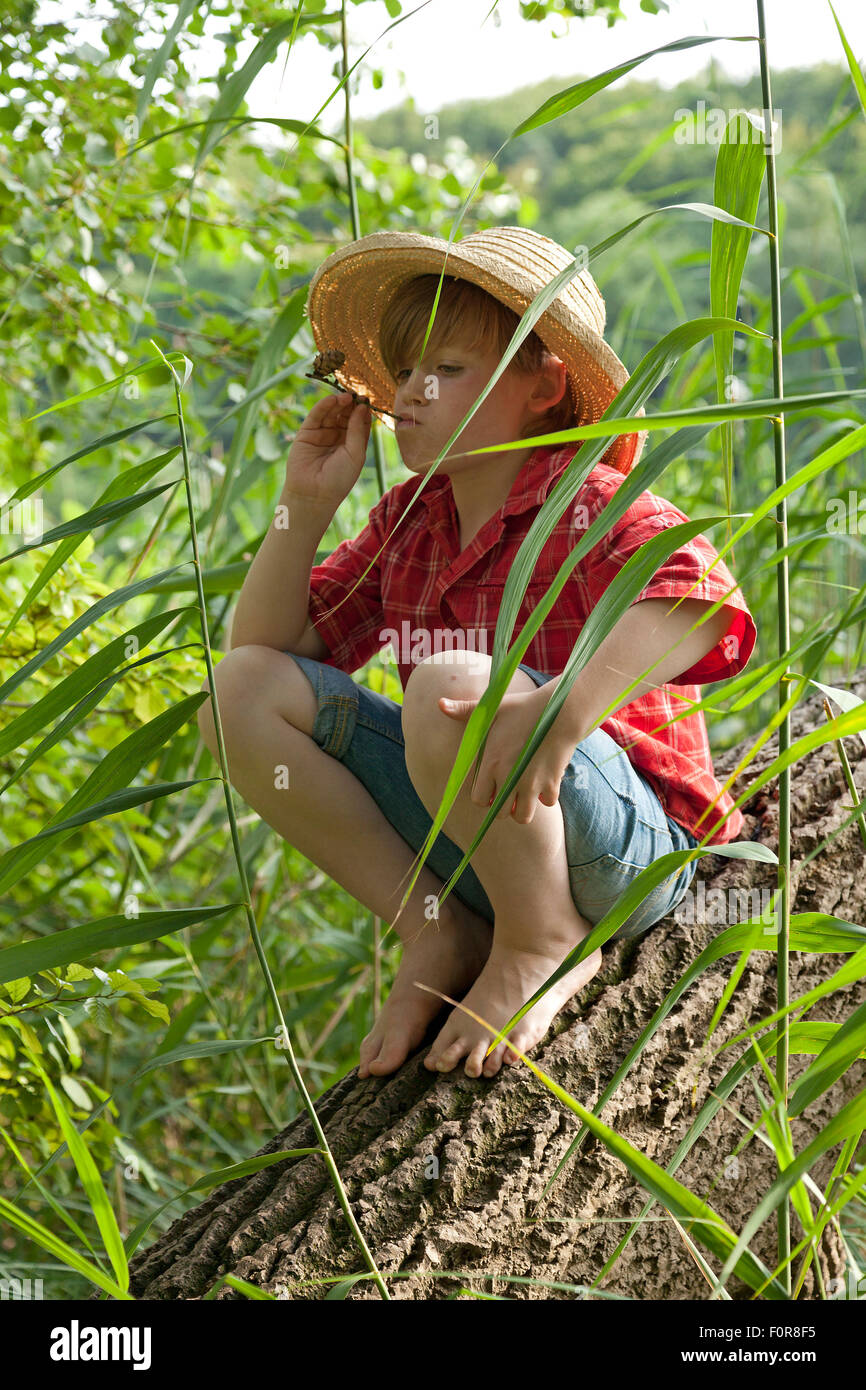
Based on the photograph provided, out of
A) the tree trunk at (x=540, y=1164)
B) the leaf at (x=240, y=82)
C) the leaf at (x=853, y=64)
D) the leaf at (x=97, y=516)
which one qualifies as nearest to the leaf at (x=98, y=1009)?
the tree trunk at (x=540, y=1164)

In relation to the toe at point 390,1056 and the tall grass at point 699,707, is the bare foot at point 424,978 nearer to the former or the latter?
the toe at point 390,1056

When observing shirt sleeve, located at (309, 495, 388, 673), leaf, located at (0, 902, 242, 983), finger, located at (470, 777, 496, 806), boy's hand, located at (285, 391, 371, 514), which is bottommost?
leaf, located at (0, 902, 242, 983)

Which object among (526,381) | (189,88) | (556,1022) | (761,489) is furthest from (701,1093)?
(189,88)

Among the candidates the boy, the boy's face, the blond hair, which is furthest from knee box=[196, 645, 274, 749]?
the blond hair

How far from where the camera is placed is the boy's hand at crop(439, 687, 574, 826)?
0.77 meters

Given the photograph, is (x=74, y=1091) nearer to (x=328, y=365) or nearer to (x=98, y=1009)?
(x=98, y=1009)

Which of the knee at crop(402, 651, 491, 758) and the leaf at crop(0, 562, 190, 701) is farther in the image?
the knee at crop(402, 651, 491, 758)

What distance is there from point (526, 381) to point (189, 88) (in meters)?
0.86

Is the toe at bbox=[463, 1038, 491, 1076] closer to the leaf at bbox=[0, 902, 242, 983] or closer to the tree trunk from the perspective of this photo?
the tree trunk

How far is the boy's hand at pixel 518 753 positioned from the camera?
77 centimetres

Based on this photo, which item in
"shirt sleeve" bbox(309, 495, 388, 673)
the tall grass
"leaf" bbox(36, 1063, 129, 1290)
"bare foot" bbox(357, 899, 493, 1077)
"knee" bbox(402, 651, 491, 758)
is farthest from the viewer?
"shirt sleeve" bbox(309, 495, 388, 673)

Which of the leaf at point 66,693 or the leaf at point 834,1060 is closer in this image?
the leaf at point 834,1060

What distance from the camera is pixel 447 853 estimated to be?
1046 mm
